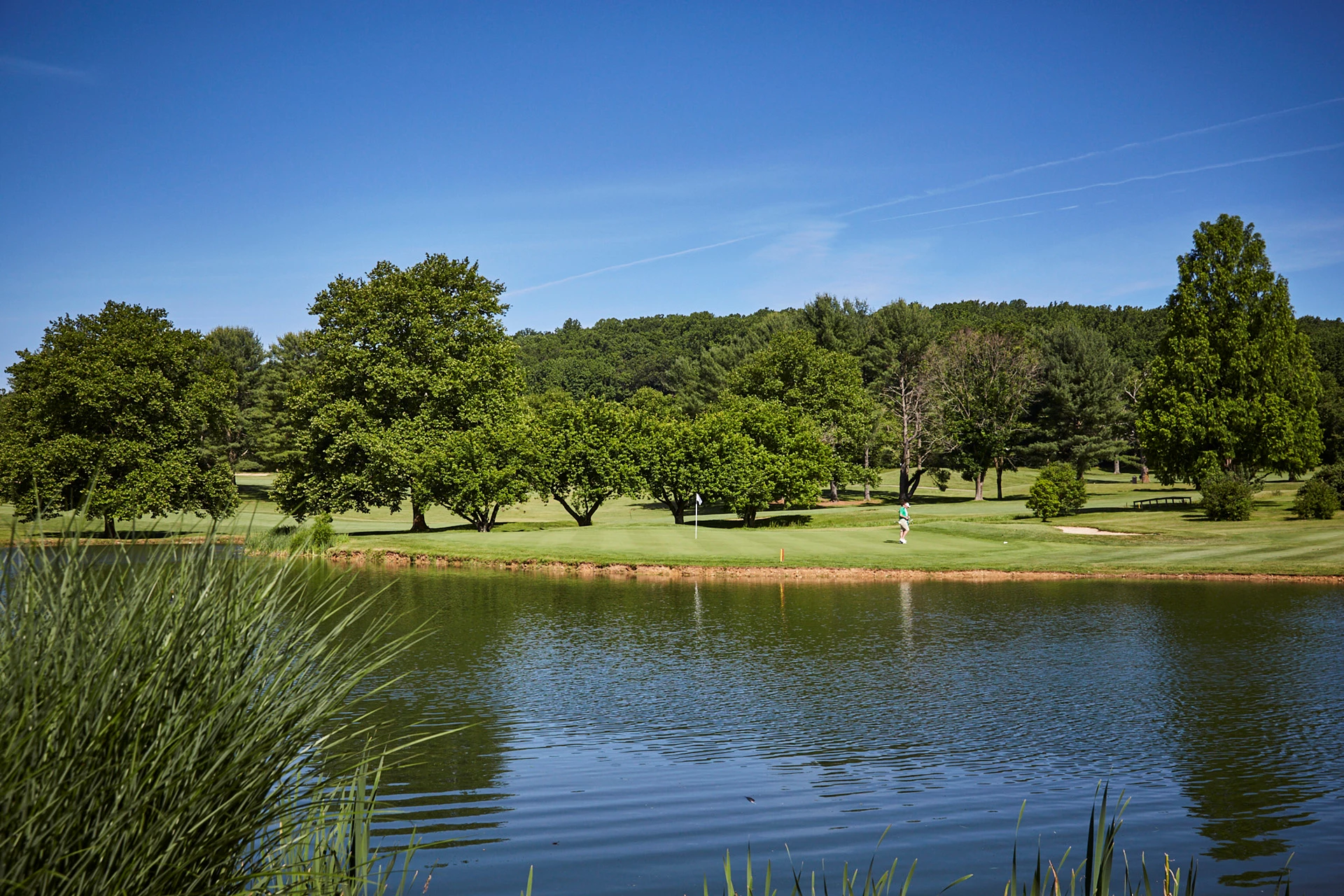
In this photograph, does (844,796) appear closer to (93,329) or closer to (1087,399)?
(93,329)

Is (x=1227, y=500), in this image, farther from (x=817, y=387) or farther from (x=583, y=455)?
(x=583, y=455)

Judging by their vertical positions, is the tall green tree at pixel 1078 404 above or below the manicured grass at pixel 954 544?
above

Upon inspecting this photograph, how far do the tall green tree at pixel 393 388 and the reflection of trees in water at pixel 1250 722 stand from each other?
29.4 meters

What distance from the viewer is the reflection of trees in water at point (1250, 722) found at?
9531 mm

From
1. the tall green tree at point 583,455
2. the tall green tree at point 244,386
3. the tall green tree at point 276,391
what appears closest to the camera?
the tall green tree at point 583,455

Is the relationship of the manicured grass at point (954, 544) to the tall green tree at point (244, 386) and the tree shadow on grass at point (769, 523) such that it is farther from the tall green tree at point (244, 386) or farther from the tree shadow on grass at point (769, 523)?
the tall green tree at point (244, 386)

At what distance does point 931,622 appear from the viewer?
21094 mm

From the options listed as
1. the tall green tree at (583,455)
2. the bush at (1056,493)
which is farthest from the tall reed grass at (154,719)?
the bush at (1056,493)

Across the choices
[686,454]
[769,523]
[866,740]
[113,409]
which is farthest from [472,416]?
[866,740]

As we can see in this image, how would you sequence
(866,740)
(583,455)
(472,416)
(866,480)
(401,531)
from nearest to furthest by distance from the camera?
(866,740)
(472,416)
(401,531)
(583,455)
(866,480)

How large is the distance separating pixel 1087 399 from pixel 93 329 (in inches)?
2367

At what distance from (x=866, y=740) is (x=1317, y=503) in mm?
34922

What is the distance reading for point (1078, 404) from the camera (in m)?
69.4

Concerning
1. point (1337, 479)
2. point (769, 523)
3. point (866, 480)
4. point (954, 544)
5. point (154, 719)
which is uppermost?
point (866, 480)
